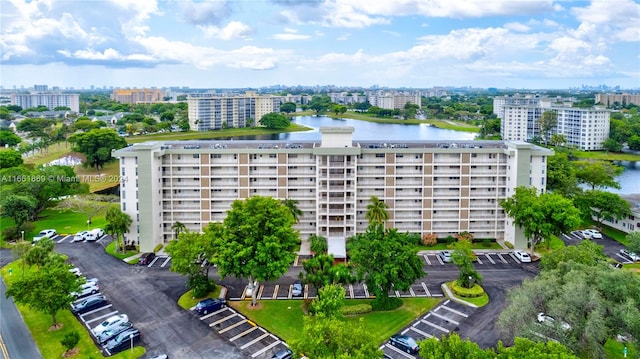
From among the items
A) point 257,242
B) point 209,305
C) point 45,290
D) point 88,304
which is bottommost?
point 88,304

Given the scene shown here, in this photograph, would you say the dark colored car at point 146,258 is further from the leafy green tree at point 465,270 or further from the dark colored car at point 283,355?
the leafy green tree at point 465,270

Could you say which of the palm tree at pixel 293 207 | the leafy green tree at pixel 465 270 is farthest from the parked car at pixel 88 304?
the leafy green tree at pixel 465 270

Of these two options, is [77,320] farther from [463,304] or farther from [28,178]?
[28,178]

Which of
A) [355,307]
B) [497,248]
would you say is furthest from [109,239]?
[497,248]

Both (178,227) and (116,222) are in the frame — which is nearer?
(116,222)

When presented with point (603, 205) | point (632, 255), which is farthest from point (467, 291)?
point (603, 205)

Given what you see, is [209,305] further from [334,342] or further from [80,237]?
[80,237]

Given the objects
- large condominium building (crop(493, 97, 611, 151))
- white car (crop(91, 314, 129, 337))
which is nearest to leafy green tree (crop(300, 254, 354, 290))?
white car (crop(91, 314, 129, 337))
